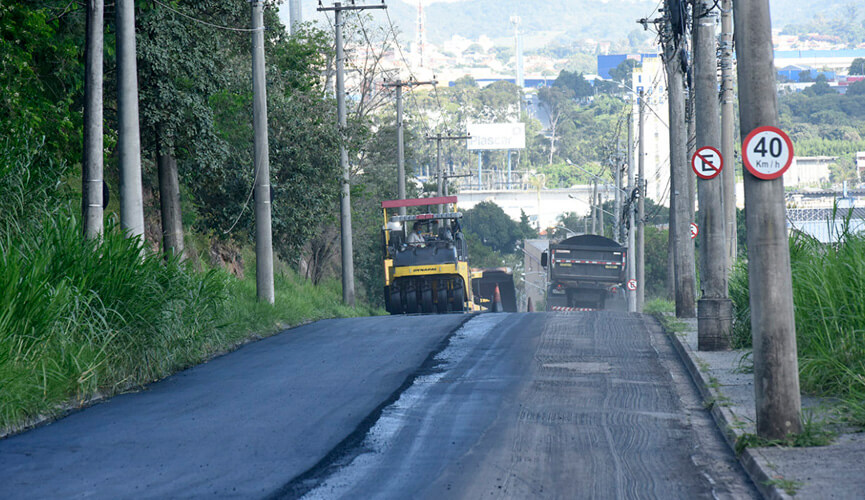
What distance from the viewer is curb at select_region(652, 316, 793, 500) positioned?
23.8ft

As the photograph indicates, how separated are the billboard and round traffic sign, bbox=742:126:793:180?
170972 mm

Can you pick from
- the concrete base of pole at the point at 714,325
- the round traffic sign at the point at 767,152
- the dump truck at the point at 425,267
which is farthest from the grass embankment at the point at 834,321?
the dump truck at the point at 425,267

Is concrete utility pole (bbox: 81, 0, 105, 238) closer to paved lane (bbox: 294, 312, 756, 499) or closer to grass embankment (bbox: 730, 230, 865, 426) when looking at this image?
paved lane (bbox: 294, 312, 756, 499)

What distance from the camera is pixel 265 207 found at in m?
23.7

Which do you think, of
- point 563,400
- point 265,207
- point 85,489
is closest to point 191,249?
point 265,207

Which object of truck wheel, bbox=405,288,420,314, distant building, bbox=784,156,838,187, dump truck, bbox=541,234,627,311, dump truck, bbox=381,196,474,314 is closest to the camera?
dump truck, bbox=381,196,474,314

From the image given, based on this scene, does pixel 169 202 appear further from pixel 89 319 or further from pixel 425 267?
pixel 89 319

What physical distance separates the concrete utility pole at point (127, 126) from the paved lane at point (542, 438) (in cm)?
563

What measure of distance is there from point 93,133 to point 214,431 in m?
7.01

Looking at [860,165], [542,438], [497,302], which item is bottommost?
[497,302]

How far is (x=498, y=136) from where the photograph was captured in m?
180

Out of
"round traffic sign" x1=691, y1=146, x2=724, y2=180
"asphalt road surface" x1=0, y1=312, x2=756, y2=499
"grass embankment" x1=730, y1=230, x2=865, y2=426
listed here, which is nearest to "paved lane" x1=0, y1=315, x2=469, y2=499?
"asphalt road surface" x1=0, y1=312, x2=756, y2=499

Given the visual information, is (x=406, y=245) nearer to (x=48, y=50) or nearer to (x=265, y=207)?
(x=265, y=207)

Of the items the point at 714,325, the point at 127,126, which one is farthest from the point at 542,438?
the point at 127,126
